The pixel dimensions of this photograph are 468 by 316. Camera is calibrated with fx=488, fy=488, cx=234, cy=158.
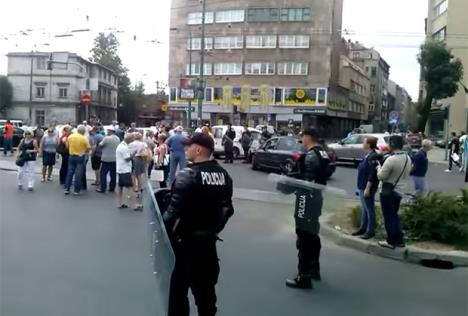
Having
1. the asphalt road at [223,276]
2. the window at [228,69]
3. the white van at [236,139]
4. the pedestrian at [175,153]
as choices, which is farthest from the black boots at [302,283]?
the window at [228,69]

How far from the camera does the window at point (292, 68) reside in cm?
5344

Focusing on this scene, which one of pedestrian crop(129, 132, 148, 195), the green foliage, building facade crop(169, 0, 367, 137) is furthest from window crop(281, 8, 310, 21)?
the green foliage

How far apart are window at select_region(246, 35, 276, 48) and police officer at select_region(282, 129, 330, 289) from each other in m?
50.6

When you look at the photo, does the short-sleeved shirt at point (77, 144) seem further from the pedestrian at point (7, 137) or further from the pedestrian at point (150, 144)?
the pedestrian at point (7, 137)

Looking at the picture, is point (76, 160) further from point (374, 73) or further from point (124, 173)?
point (374, 73)

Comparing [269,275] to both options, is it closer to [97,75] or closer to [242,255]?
[242,255]

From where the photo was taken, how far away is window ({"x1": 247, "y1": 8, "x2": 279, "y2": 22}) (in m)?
54.7

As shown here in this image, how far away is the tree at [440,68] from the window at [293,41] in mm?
13234

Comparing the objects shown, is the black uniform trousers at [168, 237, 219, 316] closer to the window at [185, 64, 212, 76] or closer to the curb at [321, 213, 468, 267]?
the curb at [321, 213, 468, 267]

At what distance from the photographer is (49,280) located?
5.20 m

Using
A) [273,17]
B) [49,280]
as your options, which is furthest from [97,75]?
[49,280]

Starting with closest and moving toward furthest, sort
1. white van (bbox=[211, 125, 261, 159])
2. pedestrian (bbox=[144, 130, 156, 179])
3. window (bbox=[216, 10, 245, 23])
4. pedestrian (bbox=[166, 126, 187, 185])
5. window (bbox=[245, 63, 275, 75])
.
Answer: pedestrian (bbox=[166, 126, 187, 185])
pedestrian (bbox=[144, 130, 156, 179])
white van (bbox=[211, 125, 261, 159])
window (bbox=[245, 63, 275, 75])
window (bbox=[216, 10, 245, 23])

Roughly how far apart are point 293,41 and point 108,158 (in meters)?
45.1

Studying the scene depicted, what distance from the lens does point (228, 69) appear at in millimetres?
56125
